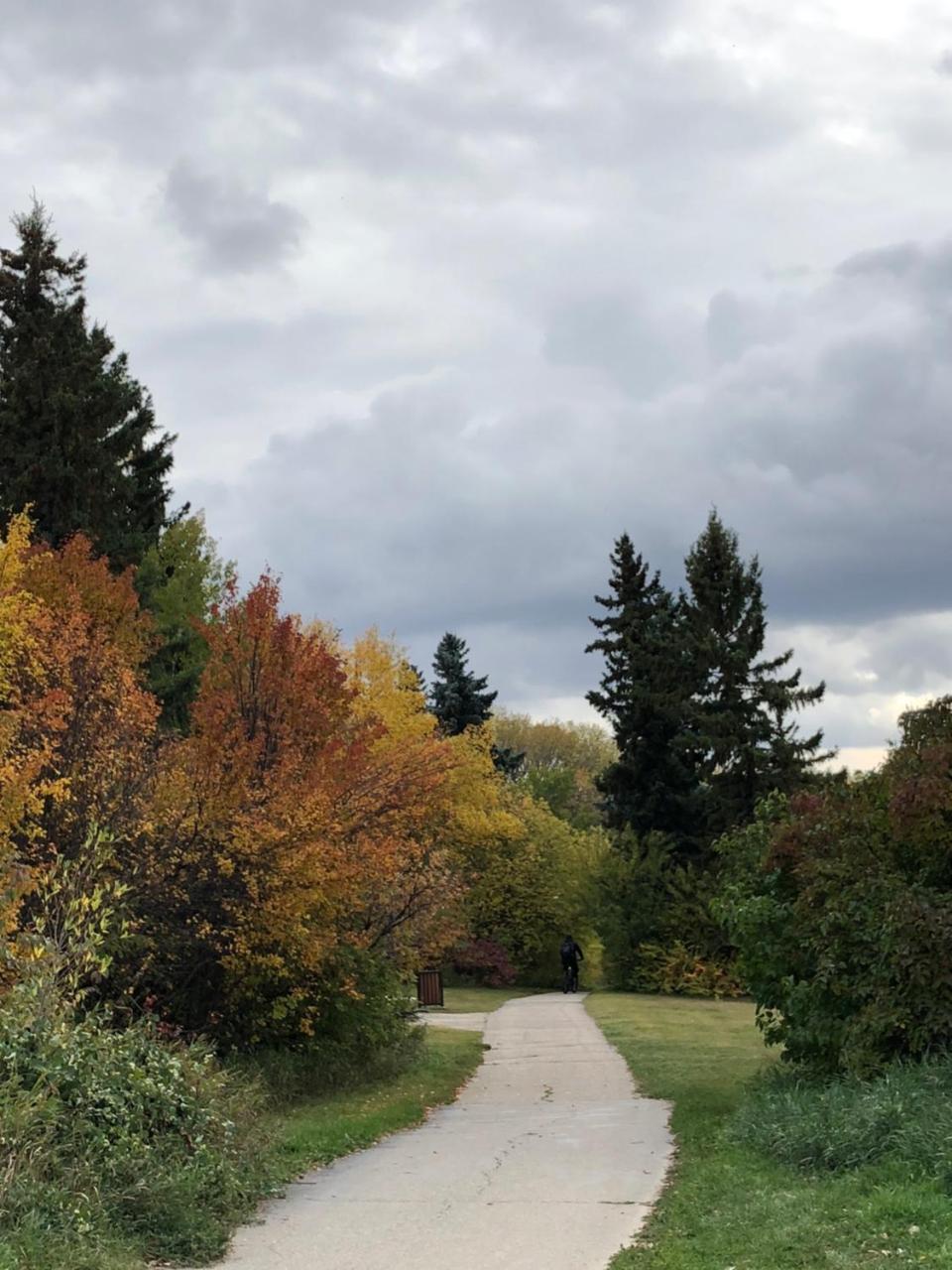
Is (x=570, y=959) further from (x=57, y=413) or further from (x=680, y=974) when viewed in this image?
(x=57, y=413)

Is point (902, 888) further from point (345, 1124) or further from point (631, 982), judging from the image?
point (631, 982)

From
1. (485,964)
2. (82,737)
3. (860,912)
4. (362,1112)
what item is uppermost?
(82,737)

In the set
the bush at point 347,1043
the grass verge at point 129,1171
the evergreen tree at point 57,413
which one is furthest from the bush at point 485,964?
the grass verge at point 129,1171

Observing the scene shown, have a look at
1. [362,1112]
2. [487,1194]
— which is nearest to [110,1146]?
[487,1194]

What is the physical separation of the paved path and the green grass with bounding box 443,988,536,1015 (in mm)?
17882

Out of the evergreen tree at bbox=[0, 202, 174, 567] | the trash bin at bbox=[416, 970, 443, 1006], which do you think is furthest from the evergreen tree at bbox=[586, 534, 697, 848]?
the evergreen tree at bbox=[0, 202, 174, 567]

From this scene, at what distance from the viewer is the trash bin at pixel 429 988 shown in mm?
30297

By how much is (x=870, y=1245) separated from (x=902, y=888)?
5253 millimetres

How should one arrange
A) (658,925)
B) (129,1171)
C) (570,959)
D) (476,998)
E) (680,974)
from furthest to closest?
(570,959)
(658,925)
(476,998)
(680,974)
(129,1171)

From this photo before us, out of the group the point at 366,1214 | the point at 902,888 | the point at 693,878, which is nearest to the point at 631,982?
the point at 693,878

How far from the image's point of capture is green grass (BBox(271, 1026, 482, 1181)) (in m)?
10.8

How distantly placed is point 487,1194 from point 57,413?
25.1 meters

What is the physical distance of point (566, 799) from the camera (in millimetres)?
62219

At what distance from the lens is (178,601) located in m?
38.3
